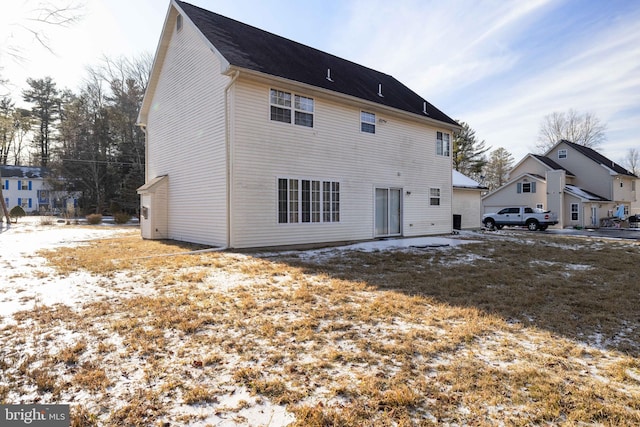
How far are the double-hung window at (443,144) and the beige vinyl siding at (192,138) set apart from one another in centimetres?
1055

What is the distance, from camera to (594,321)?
160 inches

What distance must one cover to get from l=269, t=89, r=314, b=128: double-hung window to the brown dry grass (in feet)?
20.3

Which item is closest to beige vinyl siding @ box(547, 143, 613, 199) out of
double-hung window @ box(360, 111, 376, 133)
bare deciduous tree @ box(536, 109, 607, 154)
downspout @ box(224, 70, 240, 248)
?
bare deciduous tree @ box(536, 109, 607, 154)

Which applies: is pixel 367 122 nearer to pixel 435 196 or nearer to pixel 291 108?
pixel 291 108

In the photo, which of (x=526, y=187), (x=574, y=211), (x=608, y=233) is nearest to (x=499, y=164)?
(x=526, y=187)

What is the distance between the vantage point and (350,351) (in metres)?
3.15

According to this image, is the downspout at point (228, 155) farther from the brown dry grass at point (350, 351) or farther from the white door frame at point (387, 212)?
the white door frame at point (387, 212)

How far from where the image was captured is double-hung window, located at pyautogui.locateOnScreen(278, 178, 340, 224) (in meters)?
10.7

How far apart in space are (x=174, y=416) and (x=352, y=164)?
1093cm

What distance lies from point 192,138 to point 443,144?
11636 mm

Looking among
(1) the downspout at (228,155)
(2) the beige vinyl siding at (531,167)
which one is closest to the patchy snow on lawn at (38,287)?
(1) the downspout at (228,155)

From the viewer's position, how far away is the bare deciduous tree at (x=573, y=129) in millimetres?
40781

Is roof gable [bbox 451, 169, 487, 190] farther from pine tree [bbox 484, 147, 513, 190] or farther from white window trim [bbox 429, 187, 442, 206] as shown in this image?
pine tree [bbox 484, 147, 513, 190]

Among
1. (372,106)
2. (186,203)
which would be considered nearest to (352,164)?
(372,106)
